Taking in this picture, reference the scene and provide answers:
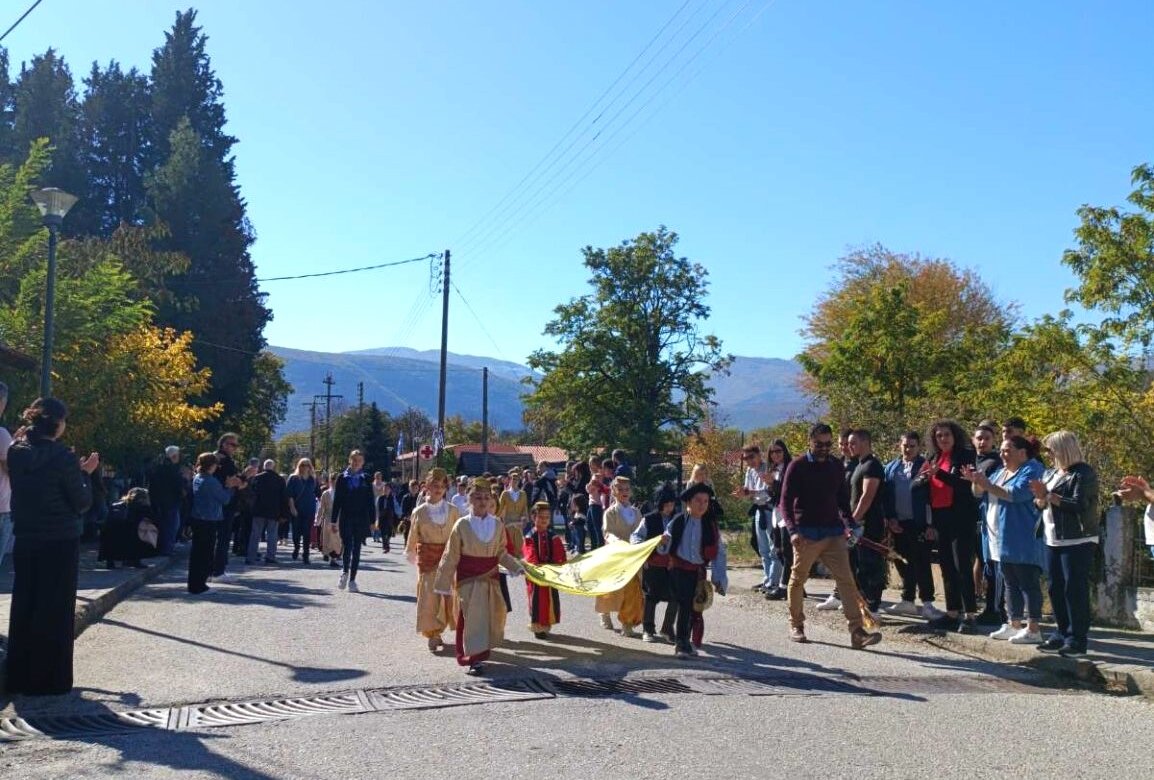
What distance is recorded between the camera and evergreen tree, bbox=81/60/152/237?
2291 inches

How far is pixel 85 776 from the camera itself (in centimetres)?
591

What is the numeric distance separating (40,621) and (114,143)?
5702 centimetres

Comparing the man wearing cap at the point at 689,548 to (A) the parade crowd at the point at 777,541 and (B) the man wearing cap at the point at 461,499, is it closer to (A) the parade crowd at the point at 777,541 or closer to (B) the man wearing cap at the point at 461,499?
(A) the parade crowd at the point at 777,541

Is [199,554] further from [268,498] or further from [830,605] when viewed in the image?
[830,605]

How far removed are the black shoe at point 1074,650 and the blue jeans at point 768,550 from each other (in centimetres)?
527

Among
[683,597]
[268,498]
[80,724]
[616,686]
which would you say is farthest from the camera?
[268,498]

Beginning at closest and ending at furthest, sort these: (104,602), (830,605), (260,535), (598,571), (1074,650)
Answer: (1074,650), (598,571), (104,602), (830,605), (260,535)

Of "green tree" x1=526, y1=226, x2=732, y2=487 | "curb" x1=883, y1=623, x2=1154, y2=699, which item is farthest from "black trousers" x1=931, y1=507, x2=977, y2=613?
"green tree" x1=526, y1=226, x2=732, y2=487

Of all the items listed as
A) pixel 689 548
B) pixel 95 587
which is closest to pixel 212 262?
pixel 95 587

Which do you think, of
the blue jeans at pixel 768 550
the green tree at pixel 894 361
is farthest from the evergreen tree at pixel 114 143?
the blue jeans at pixel 768 550

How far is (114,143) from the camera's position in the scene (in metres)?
59.1

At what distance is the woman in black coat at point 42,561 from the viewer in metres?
7.96

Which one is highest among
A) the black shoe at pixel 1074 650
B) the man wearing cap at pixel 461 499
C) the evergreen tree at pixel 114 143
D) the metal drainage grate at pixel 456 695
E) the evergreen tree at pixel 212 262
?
the evergreen tree at pixel 114 143

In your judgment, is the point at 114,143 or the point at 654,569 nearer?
the point at 654,569
